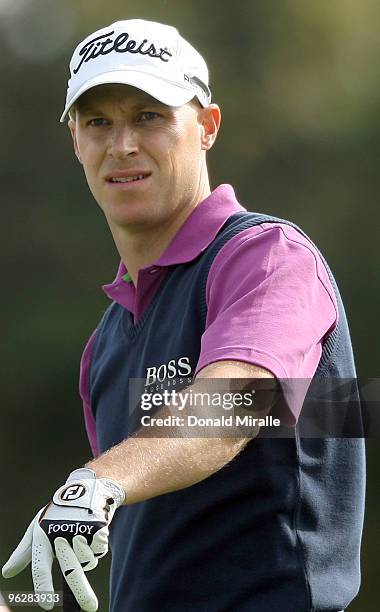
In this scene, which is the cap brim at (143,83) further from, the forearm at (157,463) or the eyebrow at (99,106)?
the forearm at (157,463)

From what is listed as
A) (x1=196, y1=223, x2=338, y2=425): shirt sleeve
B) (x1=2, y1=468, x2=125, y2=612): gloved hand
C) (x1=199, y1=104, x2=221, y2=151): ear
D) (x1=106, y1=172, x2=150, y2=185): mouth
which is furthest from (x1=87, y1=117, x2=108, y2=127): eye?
(x1=2, y1=468, x2=125, y2=612): gloved hand

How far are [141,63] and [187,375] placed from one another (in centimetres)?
65

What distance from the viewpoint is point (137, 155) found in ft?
7.52

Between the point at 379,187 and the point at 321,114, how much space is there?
25.5 inches

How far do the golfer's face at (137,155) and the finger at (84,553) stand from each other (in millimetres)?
950

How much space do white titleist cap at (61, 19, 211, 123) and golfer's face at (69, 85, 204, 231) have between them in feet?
0.09

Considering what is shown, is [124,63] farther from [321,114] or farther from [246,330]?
[321,114]

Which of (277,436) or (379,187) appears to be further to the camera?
(379,187)

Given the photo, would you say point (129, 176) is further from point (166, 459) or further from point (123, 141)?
point (166, 459)

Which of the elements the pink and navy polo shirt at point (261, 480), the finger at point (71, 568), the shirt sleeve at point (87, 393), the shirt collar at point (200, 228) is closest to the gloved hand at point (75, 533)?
the finger at point (71, 568)

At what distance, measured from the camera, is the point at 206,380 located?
168 centimetres

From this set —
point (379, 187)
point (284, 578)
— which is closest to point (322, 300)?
point (284, 578)

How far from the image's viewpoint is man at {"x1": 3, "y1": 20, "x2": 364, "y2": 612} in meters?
1.61

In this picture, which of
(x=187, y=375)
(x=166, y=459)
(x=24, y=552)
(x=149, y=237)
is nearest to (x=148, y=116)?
(x=149, y=237)
